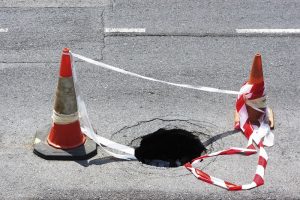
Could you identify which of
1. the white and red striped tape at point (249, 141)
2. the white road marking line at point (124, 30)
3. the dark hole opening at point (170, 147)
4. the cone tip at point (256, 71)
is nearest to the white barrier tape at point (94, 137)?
the dark hole opening at point (170, 147)

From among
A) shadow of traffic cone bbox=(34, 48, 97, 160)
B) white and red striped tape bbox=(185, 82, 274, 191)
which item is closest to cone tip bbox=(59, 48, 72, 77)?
shadow of traffic cone bbox=(34, 48, 97, 160)

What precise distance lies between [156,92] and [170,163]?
1.21 meters

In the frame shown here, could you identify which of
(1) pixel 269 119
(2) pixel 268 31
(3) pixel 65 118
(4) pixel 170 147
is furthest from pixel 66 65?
(2) pixel 268 31

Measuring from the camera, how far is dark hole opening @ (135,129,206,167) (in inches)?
266

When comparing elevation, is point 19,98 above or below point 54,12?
below

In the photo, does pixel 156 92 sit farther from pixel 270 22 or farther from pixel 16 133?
pixel 270 22

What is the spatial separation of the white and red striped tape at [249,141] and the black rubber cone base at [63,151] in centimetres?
104

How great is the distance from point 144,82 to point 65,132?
1700mm

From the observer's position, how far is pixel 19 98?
7.55 m

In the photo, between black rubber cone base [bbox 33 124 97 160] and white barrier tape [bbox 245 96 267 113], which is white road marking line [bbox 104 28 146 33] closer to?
white barrier tape [bbox 245 96 267 113]

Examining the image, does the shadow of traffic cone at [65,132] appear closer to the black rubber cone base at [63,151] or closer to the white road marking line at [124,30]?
the black rubber cone base at [63,151]

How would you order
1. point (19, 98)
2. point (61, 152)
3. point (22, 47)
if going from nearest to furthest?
1. point (61, 152)
2. point (19, 98)
3. point (22, 47)

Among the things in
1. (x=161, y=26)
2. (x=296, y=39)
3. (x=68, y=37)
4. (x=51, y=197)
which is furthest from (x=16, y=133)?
(x=296, y=39)

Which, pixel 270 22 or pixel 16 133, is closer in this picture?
pixel 16 133
